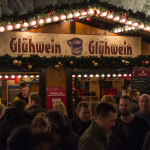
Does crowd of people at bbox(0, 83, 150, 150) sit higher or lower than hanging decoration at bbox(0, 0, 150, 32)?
lower

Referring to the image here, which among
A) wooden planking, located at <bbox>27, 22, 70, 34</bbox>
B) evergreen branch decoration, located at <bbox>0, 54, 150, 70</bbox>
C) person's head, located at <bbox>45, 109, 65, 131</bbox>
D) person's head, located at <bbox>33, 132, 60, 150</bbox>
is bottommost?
person's head, located at <bbox>45, 109, 65, 131</bbox>

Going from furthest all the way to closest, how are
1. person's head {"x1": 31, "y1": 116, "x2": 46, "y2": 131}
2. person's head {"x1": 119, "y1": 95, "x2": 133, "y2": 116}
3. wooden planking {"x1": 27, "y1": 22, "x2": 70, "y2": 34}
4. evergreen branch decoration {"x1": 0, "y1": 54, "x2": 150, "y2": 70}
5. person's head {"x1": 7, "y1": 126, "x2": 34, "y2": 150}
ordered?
wooden planking {"x1": 27, "y1": 22, "x2": 70, "y2": 34}
evergreen branch decoration {"x1": 0, "y1": 54, "x2": 150, "y2": 70}
person's head {"x1": 119, "y1": 95, "x2": 133, "y2": 116}
person's head {"x1": 31, "y1": 116, "x2": 46, "y2": 131}
person's head {"x1": 7, "y1": 126, "x2": 34, "y2": 150}

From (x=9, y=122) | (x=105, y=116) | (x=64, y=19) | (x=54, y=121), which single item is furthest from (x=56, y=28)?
(x=105, y=116)

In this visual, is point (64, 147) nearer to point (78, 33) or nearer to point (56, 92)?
point (56, 92)

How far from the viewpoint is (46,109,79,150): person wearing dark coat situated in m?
3.22

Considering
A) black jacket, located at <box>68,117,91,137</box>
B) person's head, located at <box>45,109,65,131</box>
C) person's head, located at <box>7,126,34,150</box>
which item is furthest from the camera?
black jacket, located at <box>68,117,91,137</box>

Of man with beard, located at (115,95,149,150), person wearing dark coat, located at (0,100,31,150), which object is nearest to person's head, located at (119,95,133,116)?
man with beard, located at (115,95,149,150)

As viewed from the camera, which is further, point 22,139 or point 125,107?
point 125,107

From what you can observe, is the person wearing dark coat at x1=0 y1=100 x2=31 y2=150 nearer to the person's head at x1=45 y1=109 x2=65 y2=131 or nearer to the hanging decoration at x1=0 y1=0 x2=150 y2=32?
the person's head at x1=45 y1=109 x2=65 y2=131

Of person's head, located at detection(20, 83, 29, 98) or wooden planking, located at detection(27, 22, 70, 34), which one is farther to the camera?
wooden planking, located at detection(27, 22, 70, 34)

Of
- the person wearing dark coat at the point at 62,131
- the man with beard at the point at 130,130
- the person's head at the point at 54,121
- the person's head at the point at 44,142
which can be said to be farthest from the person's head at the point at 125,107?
the person's head at the point at 44,142

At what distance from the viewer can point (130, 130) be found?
4008 millimetres

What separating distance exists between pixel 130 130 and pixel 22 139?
2.80 m

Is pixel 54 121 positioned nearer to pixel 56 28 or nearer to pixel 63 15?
pixel 63 15
